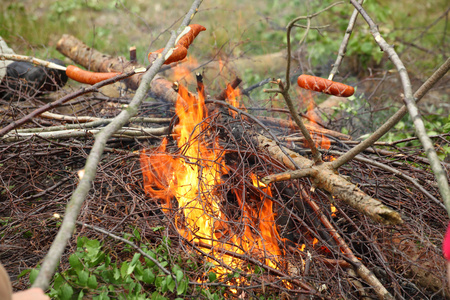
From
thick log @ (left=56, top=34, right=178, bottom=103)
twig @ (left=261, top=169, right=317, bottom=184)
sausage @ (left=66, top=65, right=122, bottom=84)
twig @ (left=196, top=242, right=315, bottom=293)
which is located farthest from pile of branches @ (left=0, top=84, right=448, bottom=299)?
thick log @ (left=56, top=34, right=178, bottom=103)

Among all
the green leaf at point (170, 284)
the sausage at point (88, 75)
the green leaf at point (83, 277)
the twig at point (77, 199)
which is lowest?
the green leaf at point (170, 284)

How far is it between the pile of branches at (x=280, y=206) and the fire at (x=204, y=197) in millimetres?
67

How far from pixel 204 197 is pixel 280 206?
578 mm

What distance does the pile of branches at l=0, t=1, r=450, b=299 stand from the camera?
2.08 meters

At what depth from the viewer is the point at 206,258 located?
7.22 feet

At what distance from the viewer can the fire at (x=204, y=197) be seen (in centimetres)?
231

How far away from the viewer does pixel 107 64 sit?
14.6 ft

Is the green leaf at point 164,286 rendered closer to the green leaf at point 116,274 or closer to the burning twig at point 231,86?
the green leaf at point 116,274

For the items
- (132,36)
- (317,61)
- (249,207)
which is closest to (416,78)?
(317,61)

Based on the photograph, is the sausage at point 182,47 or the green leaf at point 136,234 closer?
the green leaf at point 136,234

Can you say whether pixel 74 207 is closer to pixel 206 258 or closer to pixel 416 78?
pixel 206 258

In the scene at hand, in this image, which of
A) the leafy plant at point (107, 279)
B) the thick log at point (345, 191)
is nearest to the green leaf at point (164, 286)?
the leafy plant at point (107, 279)

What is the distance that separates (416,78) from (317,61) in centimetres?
162

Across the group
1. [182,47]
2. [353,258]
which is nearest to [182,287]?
[353,258]
